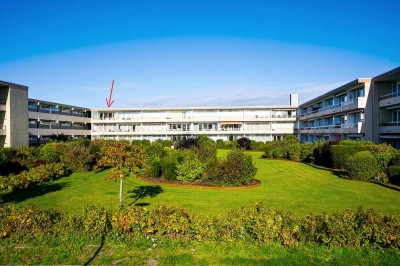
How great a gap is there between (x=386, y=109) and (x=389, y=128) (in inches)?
115

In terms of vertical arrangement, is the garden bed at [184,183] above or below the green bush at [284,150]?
below

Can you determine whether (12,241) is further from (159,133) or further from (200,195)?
(159,133)

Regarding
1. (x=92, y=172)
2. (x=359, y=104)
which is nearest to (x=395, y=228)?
(x=92, y=172)

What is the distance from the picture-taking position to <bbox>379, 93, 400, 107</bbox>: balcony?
27484 mm

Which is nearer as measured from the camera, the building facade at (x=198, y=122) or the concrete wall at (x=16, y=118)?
the concrete wall at (x=16, y=118)

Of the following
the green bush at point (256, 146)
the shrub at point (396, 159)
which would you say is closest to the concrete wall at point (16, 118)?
the green bush at point (256, 146)

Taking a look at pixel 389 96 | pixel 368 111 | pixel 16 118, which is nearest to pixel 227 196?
pixel 368 111

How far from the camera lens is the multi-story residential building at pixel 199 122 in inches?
2557

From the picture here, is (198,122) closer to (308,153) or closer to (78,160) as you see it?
(308,153)

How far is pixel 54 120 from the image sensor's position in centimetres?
5566

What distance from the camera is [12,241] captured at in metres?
8.30

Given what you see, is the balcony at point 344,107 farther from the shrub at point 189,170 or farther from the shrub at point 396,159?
the shrub at point 189,170

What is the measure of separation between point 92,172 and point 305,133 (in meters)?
44.2

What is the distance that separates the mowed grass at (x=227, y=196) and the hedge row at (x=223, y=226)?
321 cm
